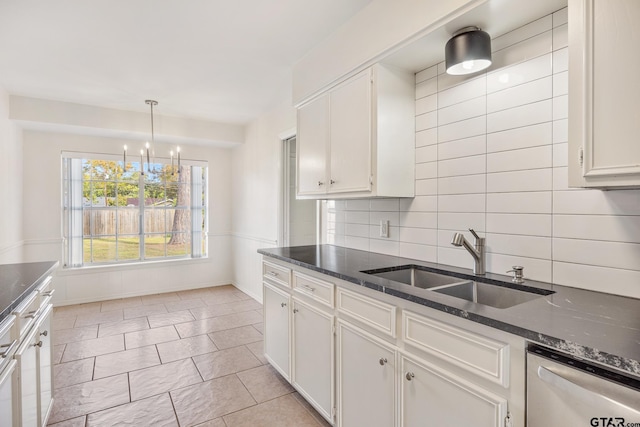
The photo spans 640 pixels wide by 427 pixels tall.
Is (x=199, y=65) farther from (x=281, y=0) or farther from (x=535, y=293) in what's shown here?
(x=535, y=293)

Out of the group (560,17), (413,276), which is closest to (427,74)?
(560,17)

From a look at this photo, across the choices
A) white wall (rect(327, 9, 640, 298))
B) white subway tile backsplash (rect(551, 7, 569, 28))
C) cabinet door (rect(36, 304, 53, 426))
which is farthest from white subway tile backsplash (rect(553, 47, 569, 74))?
cabinet door (rect(36, 304, 53, 426))

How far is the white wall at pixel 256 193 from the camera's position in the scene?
4.07 m

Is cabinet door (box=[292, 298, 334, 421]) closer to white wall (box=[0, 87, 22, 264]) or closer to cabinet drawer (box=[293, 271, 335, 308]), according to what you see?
cabinet drawer (box=[293, 271, 335, 308])

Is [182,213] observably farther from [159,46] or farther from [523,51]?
[523,51]

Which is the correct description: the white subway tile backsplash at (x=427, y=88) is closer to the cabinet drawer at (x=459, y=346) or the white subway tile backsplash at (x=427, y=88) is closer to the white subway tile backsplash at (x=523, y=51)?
the white subway tile backsplash at (x=523, y=51)

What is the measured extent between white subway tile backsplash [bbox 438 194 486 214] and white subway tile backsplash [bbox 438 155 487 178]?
0.44 ft

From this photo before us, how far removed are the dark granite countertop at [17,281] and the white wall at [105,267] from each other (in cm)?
277

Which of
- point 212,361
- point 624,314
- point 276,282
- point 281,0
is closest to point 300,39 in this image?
point 281,0

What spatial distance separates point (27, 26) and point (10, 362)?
2.28 meters

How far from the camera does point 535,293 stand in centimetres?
150

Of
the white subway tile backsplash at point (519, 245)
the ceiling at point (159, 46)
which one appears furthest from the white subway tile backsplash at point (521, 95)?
the ceiling at point (159, 46)

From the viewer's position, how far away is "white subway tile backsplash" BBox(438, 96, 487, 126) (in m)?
1.85

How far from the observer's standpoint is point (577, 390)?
89 cm
